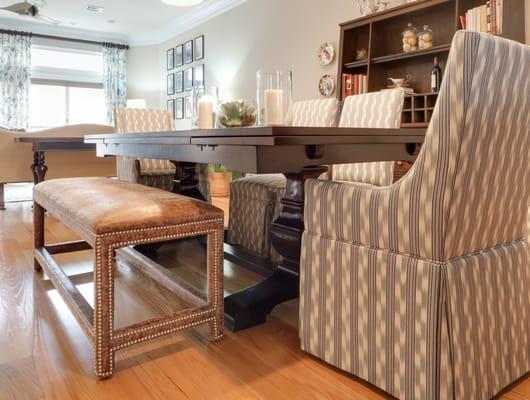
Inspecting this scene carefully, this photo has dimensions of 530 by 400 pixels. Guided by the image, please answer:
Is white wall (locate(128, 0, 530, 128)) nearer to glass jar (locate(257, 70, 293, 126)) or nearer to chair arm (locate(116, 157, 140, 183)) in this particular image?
chair arm (locate(116, 157, 140, 183))

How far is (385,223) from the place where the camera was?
115cm

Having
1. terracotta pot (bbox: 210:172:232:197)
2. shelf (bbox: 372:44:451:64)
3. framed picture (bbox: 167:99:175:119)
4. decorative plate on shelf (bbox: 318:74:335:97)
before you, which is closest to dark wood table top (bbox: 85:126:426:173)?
shelf (bbox: 372:44:451:64)

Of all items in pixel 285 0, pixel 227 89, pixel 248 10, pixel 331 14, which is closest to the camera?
pixel 331 14

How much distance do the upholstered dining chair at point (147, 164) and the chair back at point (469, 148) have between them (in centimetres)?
208

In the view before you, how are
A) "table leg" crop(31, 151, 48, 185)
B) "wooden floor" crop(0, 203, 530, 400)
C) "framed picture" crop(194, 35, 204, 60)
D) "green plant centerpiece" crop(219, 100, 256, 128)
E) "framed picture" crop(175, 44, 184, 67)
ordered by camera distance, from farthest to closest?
"framed picture" crop(175, 44, 184, 67) → "framed picture" crop(194, 35, 204, 60) → "table leg" crop(31, 151, 48, 185) → "green plant centerpiece" crop(219, 100, 256, 128) → "wooden floor" crop(0, 203, 530, 400)

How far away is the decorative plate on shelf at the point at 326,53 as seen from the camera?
4355mm

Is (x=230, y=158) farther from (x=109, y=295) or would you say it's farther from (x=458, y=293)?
(x=458, y=293)

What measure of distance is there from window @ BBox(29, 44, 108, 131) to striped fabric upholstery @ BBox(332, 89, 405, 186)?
639cm

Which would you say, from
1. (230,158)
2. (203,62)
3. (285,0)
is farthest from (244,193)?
(203,62)

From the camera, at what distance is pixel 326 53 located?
174 inches

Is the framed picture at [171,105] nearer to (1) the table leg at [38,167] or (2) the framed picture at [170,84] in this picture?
(2) the framed picture at [170,84]

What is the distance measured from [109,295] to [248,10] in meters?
5.10

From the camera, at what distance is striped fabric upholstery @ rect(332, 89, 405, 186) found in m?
2.43

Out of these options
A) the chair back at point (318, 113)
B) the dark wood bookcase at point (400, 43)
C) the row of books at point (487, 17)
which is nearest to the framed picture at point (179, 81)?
Result: the dark wood bookcase at point (400, 43)
